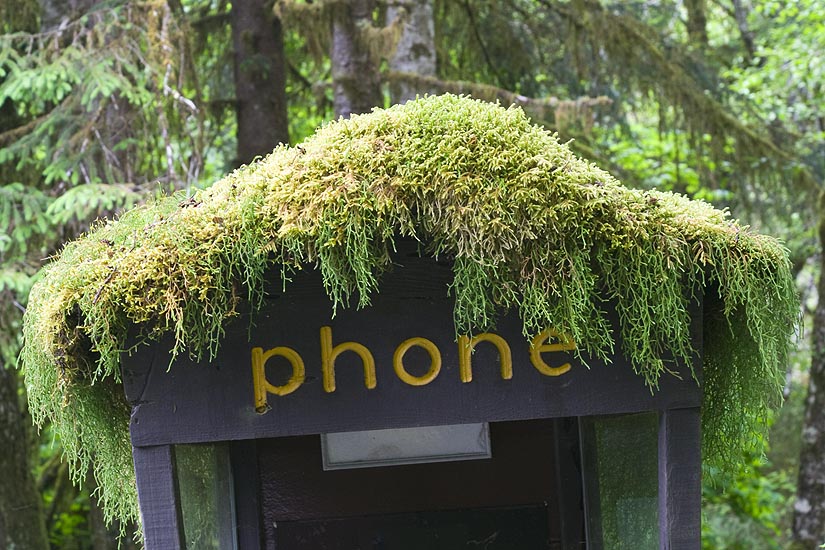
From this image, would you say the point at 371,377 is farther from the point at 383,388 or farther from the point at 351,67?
the point at 351,67

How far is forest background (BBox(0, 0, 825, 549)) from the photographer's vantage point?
4688 mm

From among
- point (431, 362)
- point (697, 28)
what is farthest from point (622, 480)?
point (697, 28)

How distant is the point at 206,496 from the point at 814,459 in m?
5.45

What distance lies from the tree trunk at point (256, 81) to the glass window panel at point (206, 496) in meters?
3.94

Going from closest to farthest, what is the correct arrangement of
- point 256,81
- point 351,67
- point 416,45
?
point 351,67 → point 416,45 → point 256,81

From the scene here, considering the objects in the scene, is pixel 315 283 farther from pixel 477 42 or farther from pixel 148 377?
pixel 477 42

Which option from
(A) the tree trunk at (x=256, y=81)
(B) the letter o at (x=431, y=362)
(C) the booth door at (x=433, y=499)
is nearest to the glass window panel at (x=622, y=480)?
(C) the booth door at (x=433, y=499)

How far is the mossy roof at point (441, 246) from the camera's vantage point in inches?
68.5

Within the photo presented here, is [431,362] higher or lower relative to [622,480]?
higher

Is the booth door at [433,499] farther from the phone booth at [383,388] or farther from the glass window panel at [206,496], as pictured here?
the phone booth at [383,388]

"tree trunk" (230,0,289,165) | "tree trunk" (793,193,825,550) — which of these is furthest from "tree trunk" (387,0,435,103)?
"tree trunk" (793,193,825,550)

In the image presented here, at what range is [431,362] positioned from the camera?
1.92m

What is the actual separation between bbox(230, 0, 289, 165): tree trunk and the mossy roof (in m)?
4.54

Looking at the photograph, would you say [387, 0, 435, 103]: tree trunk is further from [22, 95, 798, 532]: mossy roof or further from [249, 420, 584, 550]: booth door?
[22, 95, 798, 532]: mossy roof
